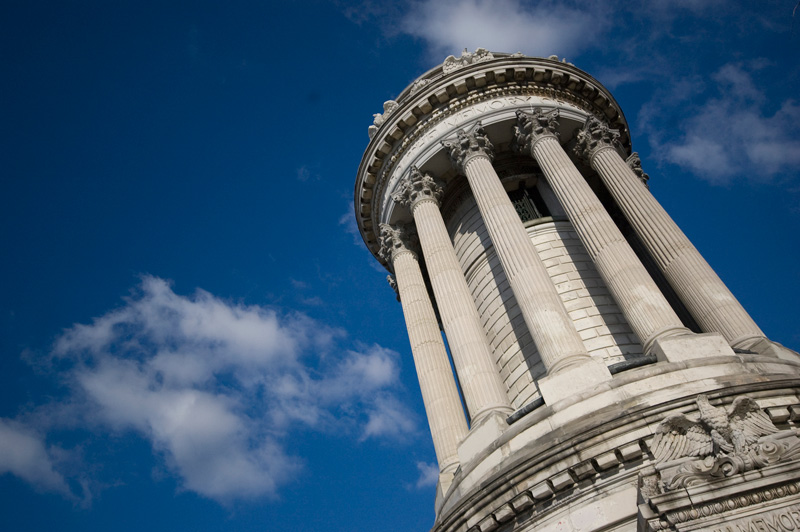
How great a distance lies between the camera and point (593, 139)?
27016 mm

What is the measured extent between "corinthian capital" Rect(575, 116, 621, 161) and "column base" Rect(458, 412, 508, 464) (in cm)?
1339

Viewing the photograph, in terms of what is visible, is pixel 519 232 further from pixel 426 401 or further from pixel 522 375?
pixel 426 401

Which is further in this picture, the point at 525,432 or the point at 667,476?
the point at 525,432

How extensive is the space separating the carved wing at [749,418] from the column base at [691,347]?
12.5ft

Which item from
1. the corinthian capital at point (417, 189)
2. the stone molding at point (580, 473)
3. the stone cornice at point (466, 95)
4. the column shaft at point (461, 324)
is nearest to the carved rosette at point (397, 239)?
the corinthian capital at point (417, 189)

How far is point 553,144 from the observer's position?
25625mm

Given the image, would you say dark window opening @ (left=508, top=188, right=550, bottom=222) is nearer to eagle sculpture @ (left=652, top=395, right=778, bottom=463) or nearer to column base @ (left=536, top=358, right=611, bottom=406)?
column base @ (left=536, top=358, right=611, bottom=406)

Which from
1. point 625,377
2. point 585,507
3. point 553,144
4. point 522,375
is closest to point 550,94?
point 553,144

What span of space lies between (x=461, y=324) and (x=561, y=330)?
4140mm

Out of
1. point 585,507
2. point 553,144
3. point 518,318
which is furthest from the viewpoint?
point 553,144

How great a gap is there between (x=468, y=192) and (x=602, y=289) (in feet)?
26.1

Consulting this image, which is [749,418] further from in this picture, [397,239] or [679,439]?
[397,239]

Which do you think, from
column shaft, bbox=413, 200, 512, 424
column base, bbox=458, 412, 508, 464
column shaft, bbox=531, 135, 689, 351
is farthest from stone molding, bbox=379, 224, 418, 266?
column base, bbox=458, 412, 508, 464

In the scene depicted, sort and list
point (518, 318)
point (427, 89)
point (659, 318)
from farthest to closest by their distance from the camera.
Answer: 1. point (427, 89)
2. point (518, 318)
3. point (659, 318)
